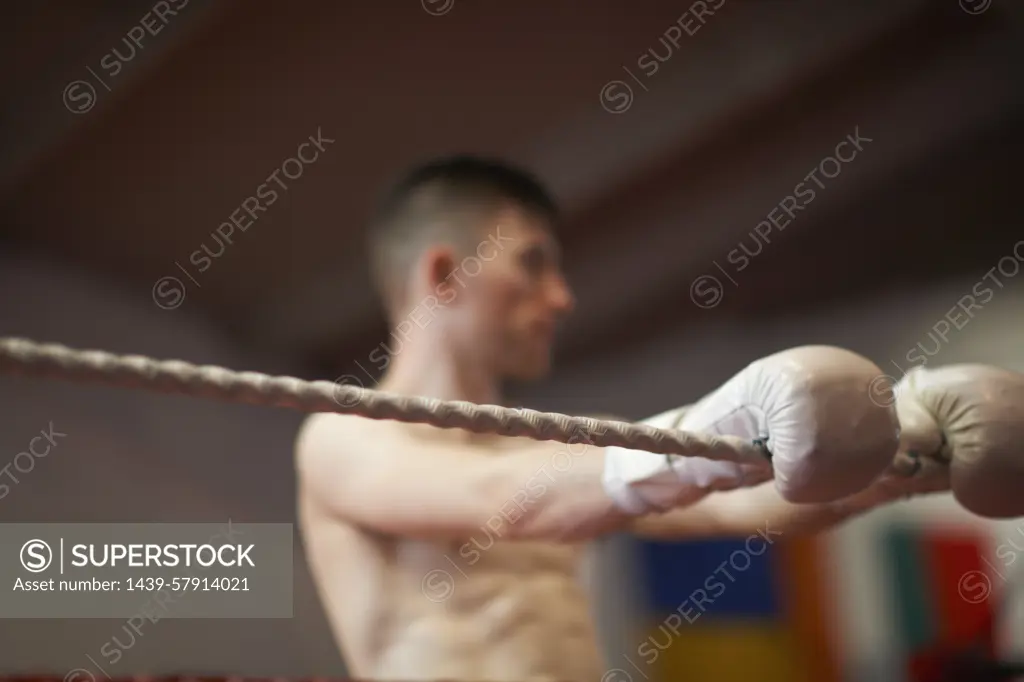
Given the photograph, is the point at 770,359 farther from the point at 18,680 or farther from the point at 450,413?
the point at 18,680

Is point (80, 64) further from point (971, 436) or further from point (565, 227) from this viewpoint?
point (971, 436)

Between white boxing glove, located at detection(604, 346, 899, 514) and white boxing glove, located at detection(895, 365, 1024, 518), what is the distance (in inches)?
4.2

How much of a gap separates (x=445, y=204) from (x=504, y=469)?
366 millimetres

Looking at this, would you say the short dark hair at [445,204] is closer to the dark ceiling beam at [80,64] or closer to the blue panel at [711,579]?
the dark ceiling beam at [80,64]

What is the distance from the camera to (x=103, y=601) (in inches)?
63.0

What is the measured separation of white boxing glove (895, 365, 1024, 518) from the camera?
2.11 ft

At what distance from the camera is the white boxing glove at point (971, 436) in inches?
25.4

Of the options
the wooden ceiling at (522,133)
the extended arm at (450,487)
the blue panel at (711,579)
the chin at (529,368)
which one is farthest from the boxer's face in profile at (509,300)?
the blue panel at (711,579)

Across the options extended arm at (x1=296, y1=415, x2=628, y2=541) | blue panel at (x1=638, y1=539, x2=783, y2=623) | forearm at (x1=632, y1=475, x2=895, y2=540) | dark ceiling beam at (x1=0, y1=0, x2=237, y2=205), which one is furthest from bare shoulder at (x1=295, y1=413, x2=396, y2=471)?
blue panel at (x1=638, y1=539, x2=783, y2=623)

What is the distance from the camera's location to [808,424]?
559 mm

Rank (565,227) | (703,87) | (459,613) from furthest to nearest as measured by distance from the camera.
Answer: (565,227)
(703,87)
(459,613)

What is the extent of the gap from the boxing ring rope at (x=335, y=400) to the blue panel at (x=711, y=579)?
1584 millimetres

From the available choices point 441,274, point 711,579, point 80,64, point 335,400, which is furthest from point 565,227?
point 335,400

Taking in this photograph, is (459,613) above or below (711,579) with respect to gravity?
below
